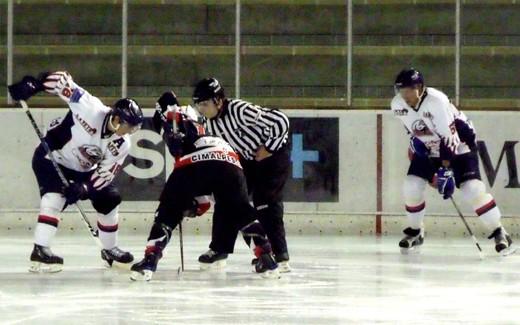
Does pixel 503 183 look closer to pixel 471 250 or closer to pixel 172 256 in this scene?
pixel 471 250

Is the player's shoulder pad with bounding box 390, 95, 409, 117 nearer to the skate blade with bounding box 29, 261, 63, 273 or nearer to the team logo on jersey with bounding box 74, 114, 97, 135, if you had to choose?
the team logo on jersey with bounding box 74, 114, 97, 135

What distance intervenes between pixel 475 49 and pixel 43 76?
6.25 m

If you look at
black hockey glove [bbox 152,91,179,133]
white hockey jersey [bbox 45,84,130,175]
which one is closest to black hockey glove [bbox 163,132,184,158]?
black hockey glove [bbox 152,91,179,133]

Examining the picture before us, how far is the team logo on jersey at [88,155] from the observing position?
6066mm

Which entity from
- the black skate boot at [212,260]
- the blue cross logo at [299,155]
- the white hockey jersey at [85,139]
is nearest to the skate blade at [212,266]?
the black skate boot at [212,260]

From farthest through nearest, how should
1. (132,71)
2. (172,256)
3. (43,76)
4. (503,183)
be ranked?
(132,71), (503,183), (172,256), (43,76)

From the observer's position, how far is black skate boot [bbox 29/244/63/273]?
6.04 metres

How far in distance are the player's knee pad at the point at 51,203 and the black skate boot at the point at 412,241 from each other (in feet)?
7.73

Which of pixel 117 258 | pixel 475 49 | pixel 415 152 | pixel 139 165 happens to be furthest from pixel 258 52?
pixel 117 258

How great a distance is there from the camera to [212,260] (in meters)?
6.43

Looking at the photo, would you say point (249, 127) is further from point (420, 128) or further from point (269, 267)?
point (420, 128)

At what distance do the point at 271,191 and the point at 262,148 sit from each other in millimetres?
218

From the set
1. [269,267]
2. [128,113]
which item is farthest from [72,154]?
[269,267]

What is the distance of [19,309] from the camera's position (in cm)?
470
